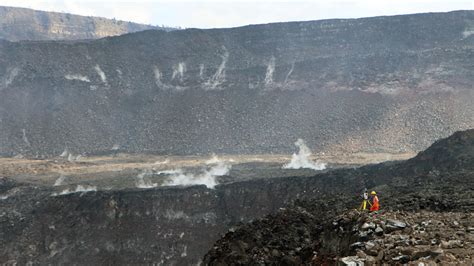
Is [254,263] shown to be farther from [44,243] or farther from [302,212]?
[44,243]

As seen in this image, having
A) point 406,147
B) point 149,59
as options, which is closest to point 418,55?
point 406,147

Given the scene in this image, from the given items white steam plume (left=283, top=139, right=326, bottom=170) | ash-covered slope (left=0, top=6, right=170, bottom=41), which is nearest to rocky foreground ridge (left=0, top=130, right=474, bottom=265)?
white steam plume (left=283, top=139, right=326, bottom=170)

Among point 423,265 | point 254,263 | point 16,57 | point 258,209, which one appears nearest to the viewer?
point 423,265

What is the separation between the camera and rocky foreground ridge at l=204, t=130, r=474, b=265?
8.73 metres

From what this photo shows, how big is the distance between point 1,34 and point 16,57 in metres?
49.7

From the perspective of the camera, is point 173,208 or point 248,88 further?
point 248,88

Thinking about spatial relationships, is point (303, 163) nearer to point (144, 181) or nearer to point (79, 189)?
point (144, 181)

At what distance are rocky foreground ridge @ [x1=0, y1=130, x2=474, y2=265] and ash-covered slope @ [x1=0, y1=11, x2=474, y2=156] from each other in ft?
56.5

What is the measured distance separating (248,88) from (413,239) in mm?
43690

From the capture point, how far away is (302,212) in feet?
46.9

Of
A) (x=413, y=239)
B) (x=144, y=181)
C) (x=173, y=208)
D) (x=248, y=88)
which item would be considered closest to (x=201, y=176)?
(x=144, y=181)

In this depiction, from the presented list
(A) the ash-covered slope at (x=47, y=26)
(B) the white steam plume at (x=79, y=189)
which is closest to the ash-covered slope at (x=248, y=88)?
(B) the white steam plume at (x=79, y=189)

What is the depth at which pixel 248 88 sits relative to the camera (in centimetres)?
5250

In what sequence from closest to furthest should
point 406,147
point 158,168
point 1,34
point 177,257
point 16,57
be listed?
point 177,257
point 158,168
point 406,147
point 16,57
point 1,34
